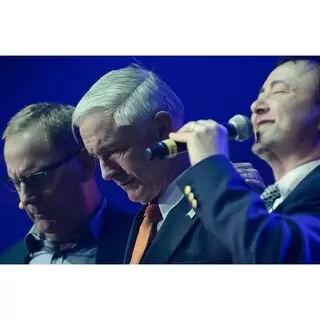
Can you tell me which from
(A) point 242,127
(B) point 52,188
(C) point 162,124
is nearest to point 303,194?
(A) point 242,127

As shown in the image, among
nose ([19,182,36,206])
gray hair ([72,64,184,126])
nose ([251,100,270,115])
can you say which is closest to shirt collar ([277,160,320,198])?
nose ([251,100,270,115])

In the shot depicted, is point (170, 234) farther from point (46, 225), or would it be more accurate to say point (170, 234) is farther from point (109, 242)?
point (46, 225)

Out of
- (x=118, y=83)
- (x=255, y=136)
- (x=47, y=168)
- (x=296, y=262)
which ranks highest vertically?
(x=118, y=83)

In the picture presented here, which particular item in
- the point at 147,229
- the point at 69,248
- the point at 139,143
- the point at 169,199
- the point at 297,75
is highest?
the point at 297,75

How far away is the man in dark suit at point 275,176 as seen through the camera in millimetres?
2320

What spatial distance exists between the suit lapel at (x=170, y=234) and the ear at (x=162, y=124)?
27cm

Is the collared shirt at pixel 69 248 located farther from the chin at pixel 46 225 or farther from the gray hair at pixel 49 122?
the gray hair at pixel 49 122

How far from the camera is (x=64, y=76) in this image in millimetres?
2662

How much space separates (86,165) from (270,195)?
0.75m

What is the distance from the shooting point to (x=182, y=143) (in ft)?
8.06

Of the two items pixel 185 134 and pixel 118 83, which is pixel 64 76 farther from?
pixel 185 134

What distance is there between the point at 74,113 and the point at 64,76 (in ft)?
0.53
